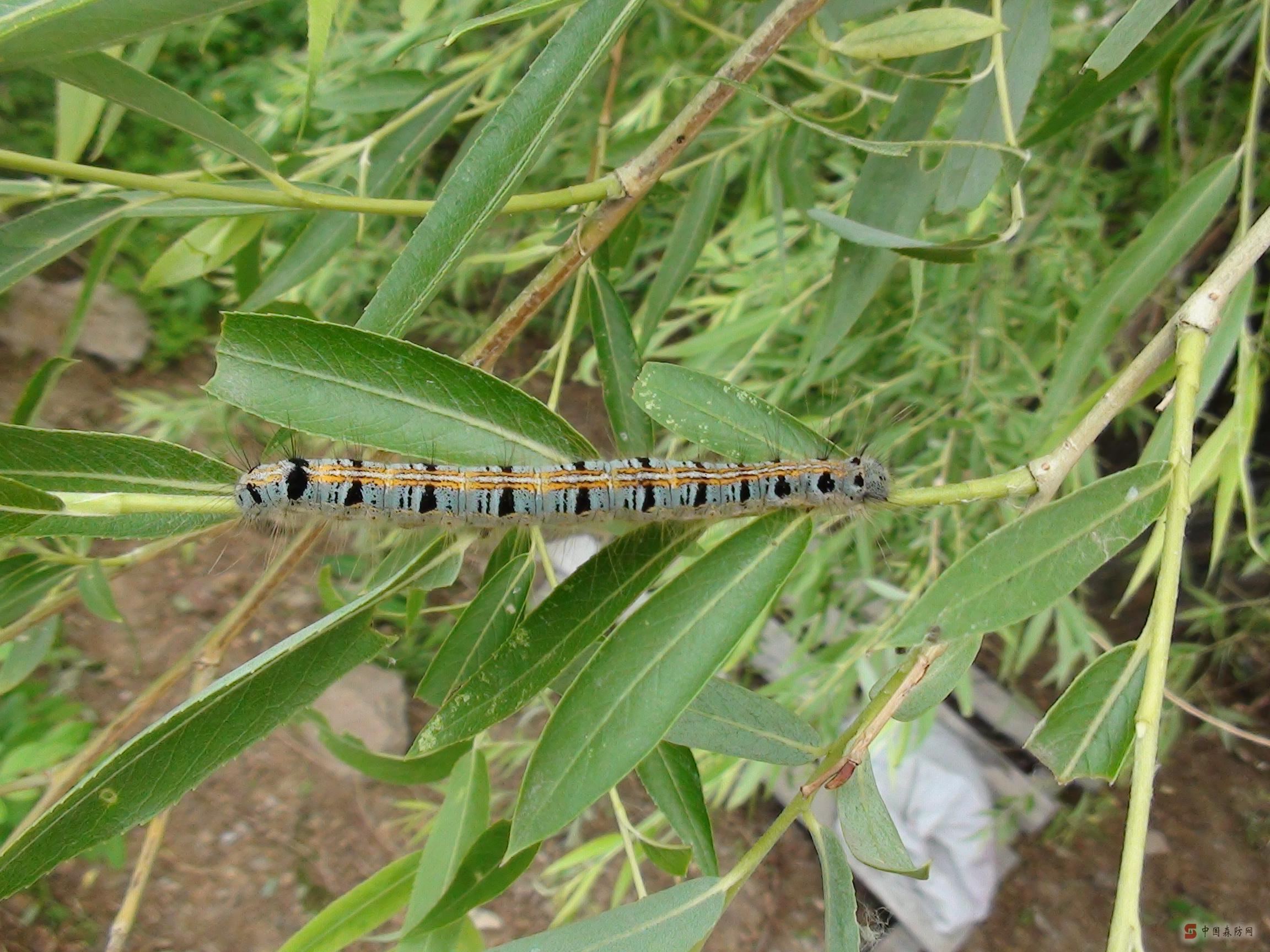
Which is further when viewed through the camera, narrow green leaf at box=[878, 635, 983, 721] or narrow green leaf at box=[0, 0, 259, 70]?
narrow green leaf at box=[878, 635, 983, 721]

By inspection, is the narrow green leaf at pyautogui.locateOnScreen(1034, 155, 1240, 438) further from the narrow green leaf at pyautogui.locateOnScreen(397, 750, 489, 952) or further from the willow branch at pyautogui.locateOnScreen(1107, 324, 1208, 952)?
the narrow green leaf at pyautogui.locateOnScreen(397, 750, 489, 952)

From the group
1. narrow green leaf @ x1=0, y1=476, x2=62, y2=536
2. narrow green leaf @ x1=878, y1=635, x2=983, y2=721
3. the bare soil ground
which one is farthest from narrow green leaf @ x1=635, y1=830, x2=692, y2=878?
the bare soil ground

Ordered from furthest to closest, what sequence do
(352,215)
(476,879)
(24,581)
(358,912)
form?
(352,215) → (358,912) → (24,581) → (476,879)

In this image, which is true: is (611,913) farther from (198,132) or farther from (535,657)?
(198,132)

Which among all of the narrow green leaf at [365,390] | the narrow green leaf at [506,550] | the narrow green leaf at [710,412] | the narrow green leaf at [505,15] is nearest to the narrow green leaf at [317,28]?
the narrow green leaf at [505,15]

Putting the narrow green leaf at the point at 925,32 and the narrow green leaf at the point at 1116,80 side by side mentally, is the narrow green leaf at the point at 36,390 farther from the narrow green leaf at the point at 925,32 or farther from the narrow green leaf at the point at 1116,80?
the narrow green leaf at the point at 1116,80

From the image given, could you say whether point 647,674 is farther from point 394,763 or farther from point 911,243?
point 394,763

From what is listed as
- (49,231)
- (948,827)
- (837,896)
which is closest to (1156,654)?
(837,896)
